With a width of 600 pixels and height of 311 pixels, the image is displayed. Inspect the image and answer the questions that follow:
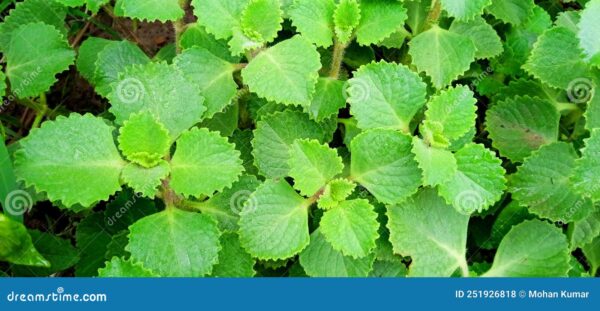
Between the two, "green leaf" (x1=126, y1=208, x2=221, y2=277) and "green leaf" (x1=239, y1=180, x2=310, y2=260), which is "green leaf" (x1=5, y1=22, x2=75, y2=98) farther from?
"green leaf" (x1=239, y1=180, x2=310, y2=260)

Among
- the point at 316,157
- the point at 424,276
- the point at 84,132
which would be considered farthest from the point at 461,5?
the point at 84,132

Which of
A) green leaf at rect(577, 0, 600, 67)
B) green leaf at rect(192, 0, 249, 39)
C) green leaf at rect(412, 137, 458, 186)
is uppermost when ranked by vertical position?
green leaf at rect(577, 0, 600, 67)

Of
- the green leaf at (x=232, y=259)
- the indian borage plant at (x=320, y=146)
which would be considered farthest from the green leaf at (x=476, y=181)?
the green leaf at (x=232, y=259)

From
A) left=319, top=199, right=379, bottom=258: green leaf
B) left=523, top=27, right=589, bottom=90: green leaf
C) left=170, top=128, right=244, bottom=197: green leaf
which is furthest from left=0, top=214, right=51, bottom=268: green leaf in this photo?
left=523, top=27, right=589, bottom=90: green leaf

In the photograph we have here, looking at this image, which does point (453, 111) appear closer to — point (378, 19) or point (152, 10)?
point (378, 19)

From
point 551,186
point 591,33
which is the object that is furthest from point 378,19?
point 551,186
